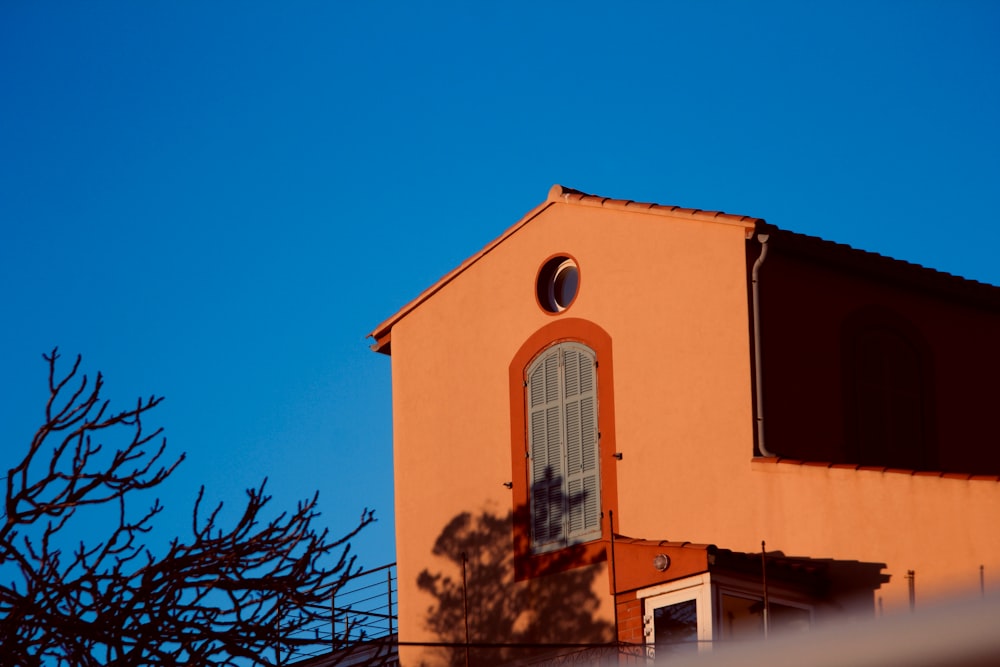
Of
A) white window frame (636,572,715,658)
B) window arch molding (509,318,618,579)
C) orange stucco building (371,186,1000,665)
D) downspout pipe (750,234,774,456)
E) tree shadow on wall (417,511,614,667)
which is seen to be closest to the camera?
white window frame (636,572,715,658)

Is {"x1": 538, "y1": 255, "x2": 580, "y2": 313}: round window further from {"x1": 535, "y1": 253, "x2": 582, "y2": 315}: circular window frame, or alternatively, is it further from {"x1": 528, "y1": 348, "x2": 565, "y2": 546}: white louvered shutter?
{"x1": 528, "y1": 348, "x2": 565, "y2": 546}: white louvered shutter

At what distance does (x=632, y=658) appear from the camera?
15.0 metres

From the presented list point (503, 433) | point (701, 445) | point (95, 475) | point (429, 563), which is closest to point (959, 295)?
point (701, 445)

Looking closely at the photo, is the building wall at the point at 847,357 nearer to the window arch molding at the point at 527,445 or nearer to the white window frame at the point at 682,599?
the window arch molding at the point at 527,445

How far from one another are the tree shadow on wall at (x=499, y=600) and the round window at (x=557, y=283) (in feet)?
7.56

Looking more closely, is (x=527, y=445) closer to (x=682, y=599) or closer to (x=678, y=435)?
(x=678, y=435)

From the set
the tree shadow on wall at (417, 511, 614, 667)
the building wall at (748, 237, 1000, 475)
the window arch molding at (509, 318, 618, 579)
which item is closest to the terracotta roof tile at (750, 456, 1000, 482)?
the building wall at (748, 237, 1000, 475)

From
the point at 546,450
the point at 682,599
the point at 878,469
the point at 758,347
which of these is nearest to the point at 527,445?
the point at 546,450

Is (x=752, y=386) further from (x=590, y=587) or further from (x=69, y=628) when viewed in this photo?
(x=69, y=628)

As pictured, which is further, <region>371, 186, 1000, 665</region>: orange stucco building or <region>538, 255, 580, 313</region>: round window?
<region>538, 255, 580, 313</region>: round window

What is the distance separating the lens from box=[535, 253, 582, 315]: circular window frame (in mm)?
17984

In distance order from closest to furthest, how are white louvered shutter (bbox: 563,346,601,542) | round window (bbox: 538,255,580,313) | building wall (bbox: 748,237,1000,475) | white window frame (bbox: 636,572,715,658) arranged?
white window frame (bbox: 636,572,715,658)
building wall (bbox: 748,237,1000,475)
white louvered shutter (bbox: 563,346,601,542)
round window (bbox: 538,255,580,313)

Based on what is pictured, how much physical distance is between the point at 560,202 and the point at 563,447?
2633 mm

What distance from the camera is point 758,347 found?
1602cm
